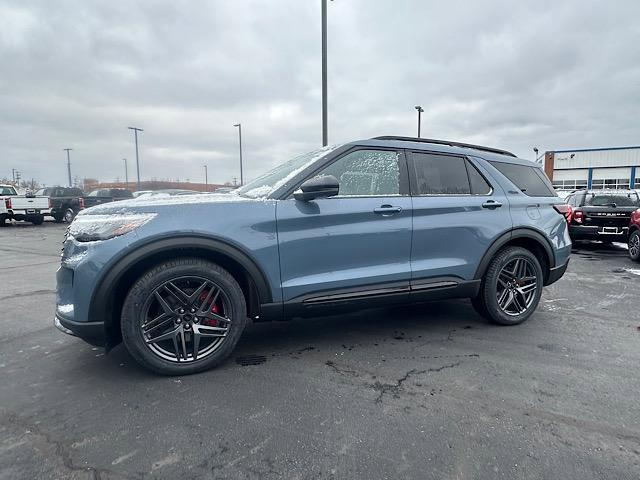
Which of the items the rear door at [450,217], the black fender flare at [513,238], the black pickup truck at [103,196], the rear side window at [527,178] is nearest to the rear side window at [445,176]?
the rear door at [450,217]

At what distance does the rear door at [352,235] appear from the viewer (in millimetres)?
2938

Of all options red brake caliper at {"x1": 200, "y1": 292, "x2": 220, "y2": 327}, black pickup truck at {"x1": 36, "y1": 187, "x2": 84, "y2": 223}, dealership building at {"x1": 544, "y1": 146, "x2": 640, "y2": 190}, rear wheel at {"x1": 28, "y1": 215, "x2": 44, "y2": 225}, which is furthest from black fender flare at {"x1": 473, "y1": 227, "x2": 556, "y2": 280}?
dealership building at {"x1": 544, "y1": 146, "x2": 640, "y2": 190}

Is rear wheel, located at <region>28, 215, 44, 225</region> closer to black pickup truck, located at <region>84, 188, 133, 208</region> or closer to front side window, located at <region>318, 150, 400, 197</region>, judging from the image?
black pickup truck, located at <region>84, 188, 133, 208</region>

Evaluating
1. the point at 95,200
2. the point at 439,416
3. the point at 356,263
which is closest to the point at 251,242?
the point at 356,263

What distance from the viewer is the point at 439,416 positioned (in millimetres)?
2295

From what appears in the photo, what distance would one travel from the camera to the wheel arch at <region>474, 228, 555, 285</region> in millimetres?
3664

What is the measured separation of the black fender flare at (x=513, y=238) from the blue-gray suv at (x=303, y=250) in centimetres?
2

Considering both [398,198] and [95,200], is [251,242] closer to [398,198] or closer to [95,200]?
[398,198]

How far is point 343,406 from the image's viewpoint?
2404 millimetres

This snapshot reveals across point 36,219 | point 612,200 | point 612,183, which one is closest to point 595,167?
point 612,183

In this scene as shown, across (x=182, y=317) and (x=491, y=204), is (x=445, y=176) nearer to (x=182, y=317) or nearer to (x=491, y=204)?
(x=491, y=204)

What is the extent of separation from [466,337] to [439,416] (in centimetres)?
145

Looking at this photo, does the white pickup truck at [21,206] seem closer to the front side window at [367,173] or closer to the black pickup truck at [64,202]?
the black pickup truck at [64,202]

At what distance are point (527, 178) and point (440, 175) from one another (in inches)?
47.2
